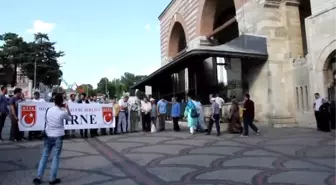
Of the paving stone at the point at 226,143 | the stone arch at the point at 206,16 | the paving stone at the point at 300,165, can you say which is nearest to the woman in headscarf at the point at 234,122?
the paving stone at the point at 226,143

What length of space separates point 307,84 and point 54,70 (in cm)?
5822

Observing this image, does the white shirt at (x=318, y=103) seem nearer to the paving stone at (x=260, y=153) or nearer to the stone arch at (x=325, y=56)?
the stone arch at (x=325, y=56)

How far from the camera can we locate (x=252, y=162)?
25.0 feet

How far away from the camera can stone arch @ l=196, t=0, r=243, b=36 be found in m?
23.6

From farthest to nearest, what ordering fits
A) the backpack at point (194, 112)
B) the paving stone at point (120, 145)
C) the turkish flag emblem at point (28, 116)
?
the backpack at point (194, 112)
the turkish flag emblem at point (28, 116)
the paving stone at point (120, 145)

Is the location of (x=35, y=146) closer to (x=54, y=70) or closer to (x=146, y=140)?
(x=146, y=140)

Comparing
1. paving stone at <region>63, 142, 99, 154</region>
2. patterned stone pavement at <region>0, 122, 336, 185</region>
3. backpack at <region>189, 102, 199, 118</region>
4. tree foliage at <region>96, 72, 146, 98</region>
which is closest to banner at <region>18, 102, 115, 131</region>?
patterned stone pavement at <region>0, 122, 336, 185</region>

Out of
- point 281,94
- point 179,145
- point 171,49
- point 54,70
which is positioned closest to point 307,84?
point 281,94

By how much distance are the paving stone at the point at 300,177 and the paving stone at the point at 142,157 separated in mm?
2894

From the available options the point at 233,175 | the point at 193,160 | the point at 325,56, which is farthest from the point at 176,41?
the point at 233,175

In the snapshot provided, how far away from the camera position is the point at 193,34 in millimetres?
25750

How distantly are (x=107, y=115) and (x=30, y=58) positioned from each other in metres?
55.8

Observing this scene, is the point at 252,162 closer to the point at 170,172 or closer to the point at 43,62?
the point at 170,172

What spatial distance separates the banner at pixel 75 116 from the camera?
12.3 metres
